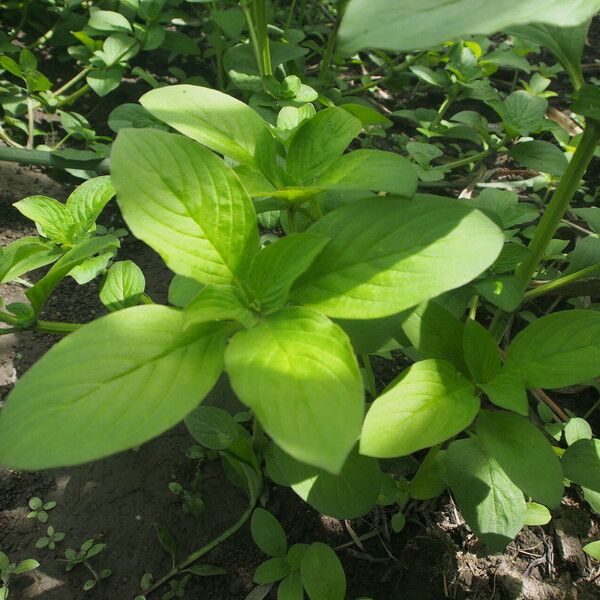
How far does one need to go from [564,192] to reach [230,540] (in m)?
0.97

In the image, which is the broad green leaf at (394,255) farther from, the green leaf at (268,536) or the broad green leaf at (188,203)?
the green leaf at (268,536)

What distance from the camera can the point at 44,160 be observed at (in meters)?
1.64

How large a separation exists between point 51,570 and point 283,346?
87cm

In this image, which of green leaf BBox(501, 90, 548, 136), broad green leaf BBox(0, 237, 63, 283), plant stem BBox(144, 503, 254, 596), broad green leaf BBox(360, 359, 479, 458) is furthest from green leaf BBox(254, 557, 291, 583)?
green leaf BBox(501, 90, 548, 136)

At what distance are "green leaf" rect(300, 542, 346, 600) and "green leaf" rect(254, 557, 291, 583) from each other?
0.06m

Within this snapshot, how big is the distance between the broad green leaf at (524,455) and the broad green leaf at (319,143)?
0.49m

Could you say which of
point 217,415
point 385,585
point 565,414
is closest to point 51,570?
point 217,415

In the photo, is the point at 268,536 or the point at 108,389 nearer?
the point at 108,389

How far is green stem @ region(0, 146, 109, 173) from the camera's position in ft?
5.21

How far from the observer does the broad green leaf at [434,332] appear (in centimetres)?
89

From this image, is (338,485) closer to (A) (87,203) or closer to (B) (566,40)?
(A) (87,203)

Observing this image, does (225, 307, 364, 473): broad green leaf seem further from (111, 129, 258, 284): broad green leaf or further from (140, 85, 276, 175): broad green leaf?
(140, 85, 276, 175): broad green leaf

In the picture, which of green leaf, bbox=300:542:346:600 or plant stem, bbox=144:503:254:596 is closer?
green leaf, bbox=300:542:346:600

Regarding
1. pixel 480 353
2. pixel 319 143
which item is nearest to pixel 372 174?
pixel 319 143
